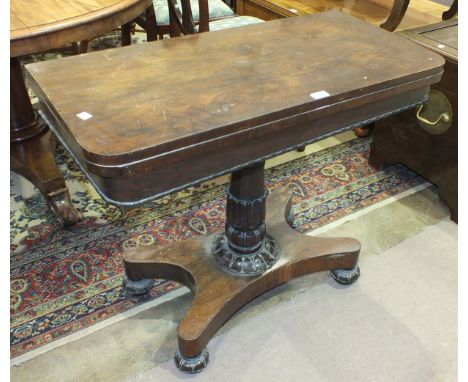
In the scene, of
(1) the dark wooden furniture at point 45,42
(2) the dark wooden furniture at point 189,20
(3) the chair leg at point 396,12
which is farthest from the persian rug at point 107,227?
(2) the dark wooden furniture at point 189,20

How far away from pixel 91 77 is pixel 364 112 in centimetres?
59

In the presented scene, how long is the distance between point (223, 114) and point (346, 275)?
852mm

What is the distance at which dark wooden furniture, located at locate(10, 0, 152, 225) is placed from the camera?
3.78ft

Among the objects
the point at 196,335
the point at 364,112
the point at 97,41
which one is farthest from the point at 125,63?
the point at 97,41

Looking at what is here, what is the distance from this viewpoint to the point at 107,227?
1681 millimetres

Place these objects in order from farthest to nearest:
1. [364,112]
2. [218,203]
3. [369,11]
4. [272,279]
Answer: [369,11]
[218,203]
[272,279]
[364,112]

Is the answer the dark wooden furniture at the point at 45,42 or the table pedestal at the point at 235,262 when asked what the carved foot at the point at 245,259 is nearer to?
the table pedestal at the point at 235,262

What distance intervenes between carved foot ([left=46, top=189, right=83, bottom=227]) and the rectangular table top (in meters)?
0.77

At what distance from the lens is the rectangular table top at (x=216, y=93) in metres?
0.78

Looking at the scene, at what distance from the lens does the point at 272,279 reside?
135 centimetres

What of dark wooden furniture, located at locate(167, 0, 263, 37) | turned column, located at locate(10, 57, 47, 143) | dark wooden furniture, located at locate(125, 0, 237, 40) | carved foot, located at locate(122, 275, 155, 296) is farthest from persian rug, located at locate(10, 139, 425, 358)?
dark wooden furniture, located at locate(125, 0, 237, 40)

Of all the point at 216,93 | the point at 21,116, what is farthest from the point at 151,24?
the point at 216,93

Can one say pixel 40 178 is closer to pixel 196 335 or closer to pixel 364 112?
pixel 196 335

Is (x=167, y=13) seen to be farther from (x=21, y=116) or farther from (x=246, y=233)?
(x=246, y=233)
